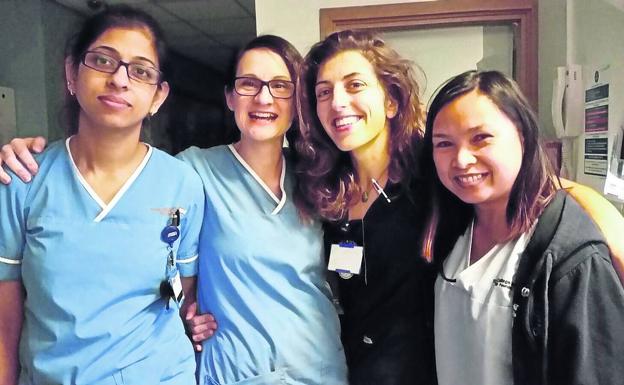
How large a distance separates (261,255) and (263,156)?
291 mm

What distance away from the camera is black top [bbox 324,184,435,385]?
4.33 feet

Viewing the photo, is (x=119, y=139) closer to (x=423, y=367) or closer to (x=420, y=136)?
(x=420, y=136)

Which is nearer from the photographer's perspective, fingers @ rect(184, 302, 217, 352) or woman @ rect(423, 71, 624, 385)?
woman @ rect(423, 71, 624, 385)

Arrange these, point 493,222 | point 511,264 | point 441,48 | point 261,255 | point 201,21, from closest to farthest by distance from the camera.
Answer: point 511,264 < point 493,222 < point 261,255 < point 441,48 < point 201,21

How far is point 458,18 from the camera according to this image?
8.86 feet

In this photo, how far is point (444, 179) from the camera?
1.14 metres

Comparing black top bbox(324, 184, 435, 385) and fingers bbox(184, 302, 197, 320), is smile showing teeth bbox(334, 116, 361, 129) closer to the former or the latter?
black top bbox(324, 184, 435, 385)

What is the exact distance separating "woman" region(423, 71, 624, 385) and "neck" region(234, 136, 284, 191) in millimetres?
444

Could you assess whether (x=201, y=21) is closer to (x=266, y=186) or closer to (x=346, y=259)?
(x=266, y=186)

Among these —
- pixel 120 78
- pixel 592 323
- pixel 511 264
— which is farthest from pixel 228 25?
pixel 592 323

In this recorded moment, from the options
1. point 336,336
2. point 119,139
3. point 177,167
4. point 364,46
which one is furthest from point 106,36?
point 336,336

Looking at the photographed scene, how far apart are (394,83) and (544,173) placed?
0.52 meters

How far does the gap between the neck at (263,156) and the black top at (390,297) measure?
0.23 meters

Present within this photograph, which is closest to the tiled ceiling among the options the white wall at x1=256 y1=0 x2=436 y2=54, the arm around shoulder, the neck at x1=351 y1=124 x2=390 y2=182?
the white wall at x1=256 y1=0 x2=436 y2=54
